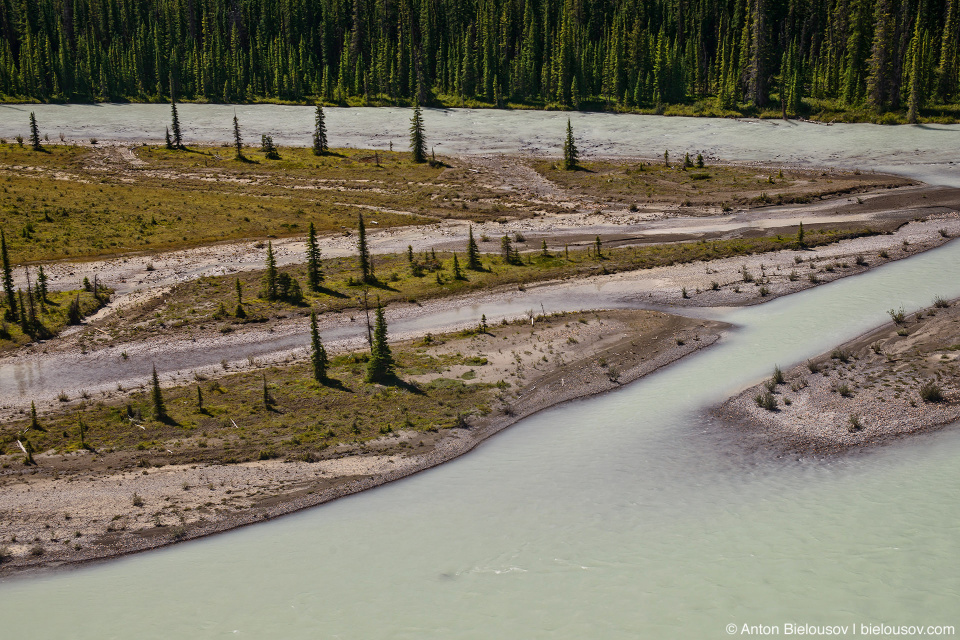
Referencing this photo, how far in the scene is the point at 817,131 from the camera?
106688 mm

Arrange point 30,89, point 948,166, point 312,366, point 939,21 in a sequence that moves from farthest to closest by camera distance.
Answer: point 30,89
point 939,21
point 948,166
point 312,366

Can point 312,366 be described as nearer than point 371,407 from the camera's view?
No

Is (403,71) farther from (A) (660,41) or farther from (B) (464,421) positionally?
(B) (464,421)

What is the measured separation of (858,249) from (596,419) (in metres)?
30.8

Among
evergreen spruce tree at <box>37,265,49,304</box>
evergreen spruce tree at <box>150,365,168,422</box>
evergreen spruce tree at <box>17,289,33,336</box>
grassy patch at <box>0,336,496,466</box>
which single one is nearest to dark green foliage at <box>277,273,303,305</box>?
grassy patch at <box>0,336,496,466</box>

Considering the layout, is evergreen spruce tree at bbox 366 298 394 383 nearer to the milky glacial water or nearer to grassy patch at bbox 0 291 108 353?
grassy patch at bbox 0 291 108 353

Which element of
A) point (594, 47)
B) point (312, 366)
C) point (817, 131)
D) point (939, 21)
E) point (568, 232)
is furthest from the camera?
point (594, 47)

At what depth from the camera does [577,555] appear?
25.6 metres

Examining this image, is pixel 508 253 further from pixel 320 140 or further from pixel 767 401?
pixel 320 140

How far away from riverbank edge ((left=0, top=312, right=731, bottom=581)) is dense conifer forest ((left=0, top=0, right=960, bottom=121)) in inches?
3412

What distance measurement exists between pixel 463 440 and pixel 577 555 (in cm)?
807

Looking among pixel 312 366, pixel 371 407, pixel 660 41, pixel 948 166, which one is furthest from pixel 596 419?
pixel 660 41

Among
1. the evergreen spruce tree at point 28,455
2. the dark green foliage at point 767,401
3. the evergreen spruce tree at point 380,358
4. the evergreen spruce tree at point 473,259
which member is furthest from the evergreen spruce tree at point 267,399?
the evergreen spruce tree at point 473,259

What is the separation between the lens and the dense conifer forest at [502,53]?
12194 centimetres
